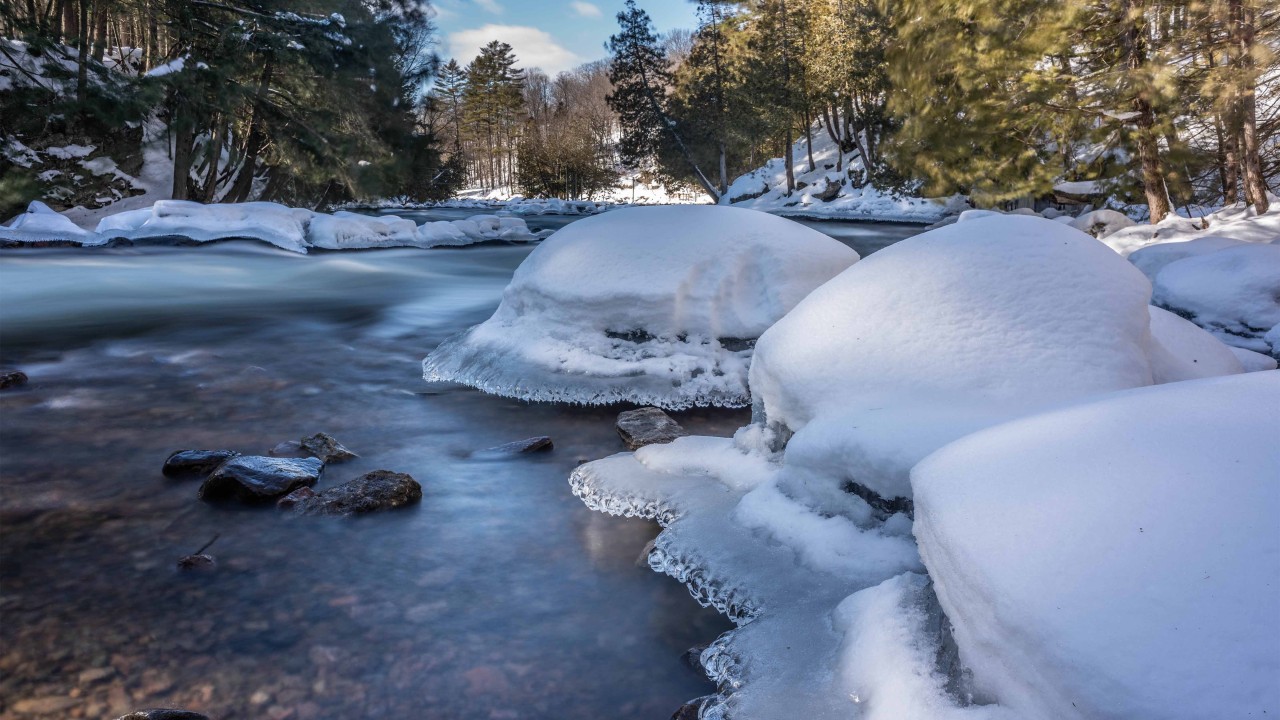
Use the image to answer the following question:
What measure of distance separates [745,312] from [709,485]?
1.70m

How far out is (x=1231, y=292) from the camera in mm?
4754

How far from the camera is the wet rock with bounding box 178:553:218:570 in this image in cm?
245

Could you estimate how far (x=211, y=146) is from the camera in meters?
15.4

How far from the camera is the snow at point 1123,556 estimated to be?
1034 millimetres

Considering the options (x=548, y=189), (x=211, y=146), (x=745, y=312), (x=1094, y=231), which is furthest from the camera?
(x=548, y=189)

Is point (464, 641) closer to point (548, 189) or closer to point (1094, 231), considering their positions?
point (1094, 231)

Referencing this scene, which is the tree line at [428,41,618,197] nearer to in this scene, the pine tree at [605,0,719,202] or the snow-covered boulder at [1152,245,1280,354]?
the pine tree at [605,0,719,202]

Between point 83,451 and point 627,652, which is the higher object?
point 83,451

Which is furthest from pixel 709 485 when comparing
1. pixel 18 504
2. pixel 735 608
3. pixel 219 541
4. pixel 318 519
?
pixel 18 504

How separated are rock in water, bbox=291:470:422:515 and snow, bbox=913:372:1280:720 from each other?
220 centimetres

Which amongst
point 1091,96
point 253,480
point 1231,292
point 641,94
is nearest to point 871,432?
point 253,480

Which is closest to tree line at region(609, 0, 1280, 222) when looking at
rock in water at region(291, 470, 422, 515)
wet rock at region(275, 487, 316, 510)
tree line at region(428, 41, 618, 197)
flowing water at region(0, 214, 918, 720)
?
flowing water at region(0, 214, 918, 720)

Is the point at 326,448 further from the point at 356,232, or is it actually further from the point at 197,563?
the point at 356,232

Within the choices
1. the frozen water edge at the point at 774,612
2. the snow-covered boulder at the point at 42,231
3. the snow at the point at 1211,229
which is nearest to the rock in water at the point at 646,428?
the frozen water edge at the point at 774,612
